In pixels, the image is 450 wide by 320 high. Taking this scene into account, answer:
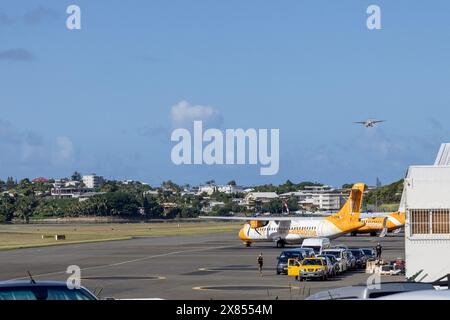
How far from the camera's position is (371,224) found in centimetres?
12119

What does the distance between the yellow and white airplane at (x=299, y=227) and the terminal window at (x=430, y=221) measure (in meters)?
55.9

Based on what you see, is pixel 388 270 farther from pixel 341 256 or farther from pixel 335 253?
pixel 335 253

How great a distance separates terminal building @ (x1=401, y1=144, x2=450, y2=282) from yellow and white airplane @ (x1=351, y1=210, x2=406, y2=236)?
260 ft

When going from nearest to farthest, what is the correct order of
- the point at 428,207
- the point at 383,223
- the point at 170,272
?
the point at 428,207 → the point at 170,272 → the point at 383,223

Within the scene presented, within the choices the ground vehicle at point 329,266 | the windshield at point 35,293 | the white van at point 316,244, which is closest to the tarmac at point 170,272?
the ground vehicle at point 329,266

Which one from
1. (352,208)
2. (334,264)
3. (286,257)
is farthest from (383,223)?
(334,264)

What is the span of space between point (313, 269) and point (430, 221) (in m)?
15.2

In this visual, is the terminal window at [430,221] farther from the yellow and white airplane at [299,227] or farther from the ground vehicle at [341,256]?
the yellow and white airplane at [299,227]

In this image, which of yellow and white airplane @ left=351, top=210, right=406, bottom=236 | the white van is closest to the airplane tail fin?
yellow and white airplane @ left=351, top=210, right=406, bottom=236

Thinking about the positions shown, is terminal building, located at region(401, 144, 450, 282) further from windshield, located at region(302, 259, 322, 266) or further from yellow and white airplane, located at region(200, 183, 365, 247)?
yellow and white airplane, located at region(200, 183, 365, 247)

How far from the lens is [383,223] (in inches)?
4675

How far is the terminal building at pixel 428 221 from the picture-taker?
35156mm

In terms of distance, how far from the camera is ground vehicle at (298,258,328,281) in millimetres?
50969
